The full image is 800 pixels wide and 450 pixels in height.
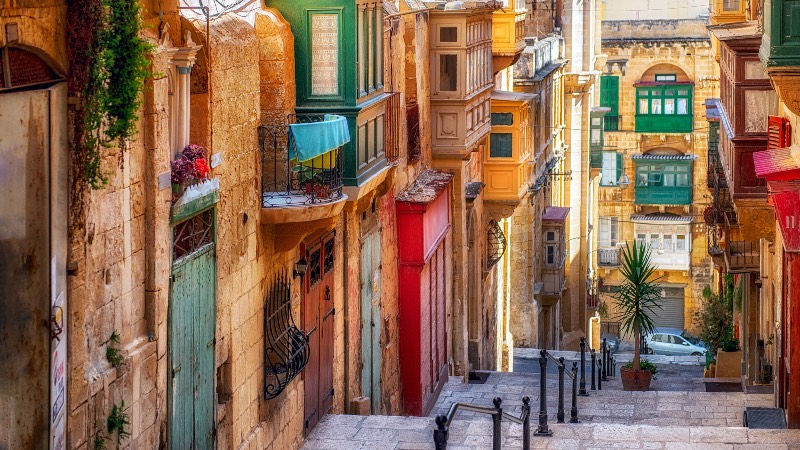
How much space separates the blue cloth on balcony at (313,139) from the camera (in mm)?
15227

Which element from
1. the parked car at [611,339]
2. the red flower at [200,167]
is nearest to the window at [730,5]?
the red flower at [200,167]

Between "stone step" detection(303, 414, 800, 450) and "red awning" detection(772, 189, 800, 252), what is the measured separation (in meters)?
2.36

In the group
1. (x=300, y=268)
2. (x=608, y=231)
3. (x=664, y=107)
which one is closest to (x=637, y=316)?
(x=300, y=268)

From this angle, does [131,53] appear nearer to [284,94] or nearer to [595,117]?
[284,94]

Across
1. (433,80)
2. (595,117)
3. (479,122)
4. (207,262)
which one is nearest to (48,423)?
(207,262)

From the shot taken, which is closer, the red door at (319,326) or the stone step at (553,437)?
the stone step at (553,437)

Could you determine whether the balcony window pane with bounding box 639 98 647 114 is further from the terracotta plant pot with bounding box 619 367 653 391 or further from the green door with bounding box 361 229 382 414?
the green door with bounding box 361 229 382 414

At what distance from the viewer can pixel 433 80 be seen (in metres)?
25.9

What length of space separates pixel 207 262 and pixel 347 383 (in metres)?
6.32

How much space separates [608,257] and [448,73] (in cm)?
3393

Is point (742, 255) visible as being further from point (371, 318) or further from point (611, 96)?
point (611, 96)

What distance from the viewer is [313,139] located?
50.4ft

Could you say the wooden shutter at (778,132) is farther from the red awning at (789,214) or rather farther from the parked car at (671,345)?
the parked car at (671,345)

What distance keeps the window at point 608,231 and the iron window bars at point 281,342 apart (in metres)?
44.2
